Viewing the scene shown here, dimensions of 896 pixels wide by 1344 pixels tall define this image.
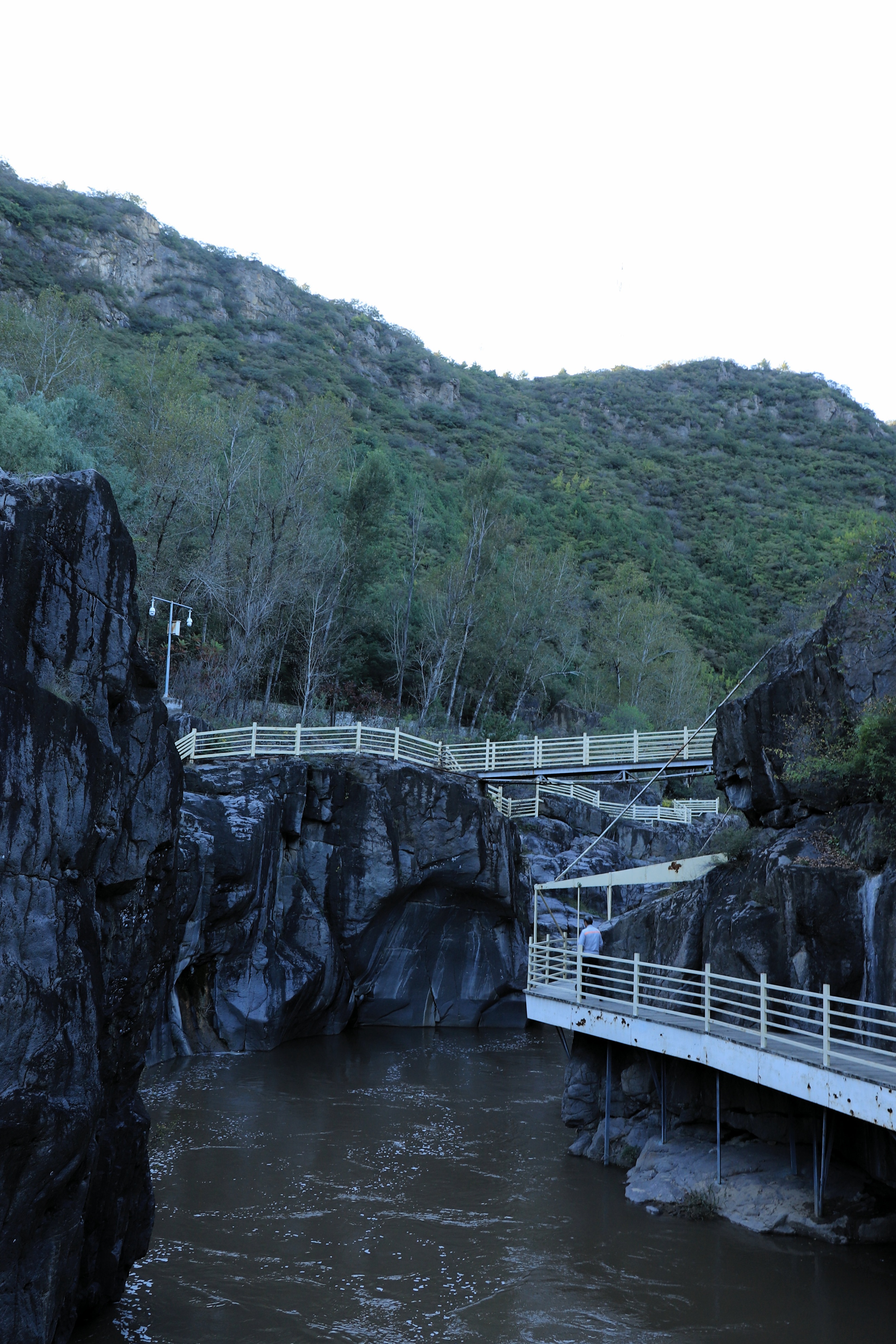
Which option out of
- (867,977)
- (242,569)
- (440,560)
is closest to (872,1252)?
(867,977)

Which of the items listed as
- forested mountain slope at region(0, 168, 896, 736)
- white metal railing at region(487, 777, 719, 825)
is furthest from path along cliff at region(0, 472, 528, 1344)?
forested mountain slope at region(0, 168, 896, 736)

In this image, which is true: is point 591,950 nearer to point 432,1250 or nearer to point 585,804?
point 432,1250

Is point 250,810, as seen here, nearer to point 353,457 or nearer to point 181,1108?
point 181,1108

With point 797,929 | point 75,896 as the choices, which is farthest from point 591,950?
point 75,896

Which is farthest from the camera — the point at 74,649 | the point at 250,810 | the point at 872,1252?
the point at 250,810

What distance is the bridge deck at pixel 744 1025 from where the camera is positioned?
11.9m

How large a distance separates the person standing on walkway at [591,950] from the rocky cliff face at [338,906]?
368 inches

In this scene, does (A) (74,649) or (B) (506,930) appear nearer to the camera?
(A) (74,649)

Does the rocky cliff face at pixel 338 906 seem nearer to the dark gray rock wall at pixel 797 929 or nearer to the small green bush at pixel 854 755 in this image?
the dark gray rock wall at pixel 797 929

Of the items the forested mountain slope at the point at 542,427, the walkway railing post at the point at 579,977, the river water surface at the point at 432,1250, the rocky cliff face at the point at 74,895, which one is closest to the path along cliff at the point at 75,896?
the rocky cliff face at the point at 74,895

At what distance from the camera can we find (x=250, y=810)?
87.5 ft

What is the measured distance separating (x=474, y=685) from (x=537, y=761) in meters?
14.7

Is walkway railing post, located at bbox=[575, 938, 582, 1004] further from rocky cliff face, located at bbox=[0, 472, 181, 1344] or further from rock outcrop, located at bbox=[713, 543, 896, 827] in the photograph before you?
rocky cliff face, located at bbox=[0, 472, 181, 1344]

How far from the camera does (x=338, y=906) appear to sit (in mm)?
28719
